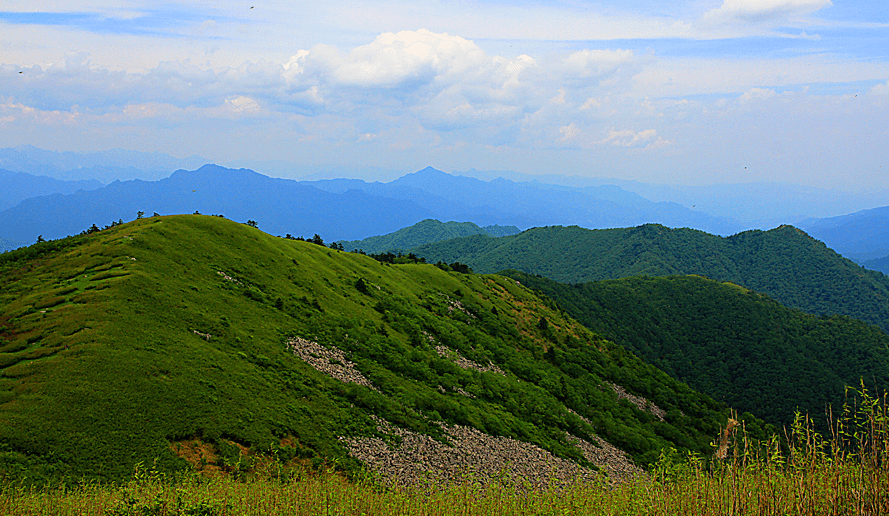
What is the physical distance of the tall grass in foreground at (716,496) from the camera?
→ 9.20 metres

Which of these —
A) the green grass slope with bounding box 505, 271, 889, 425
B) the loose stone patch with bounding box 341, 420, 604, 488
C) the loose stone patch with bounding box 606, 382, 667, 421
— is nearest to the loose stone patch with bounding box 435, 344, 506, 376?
the loose stone patch with bounding box 341, 420, 604, 488

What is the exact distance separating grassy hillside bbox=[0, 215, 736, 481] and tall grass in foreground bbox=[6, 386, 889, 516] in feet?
18.1

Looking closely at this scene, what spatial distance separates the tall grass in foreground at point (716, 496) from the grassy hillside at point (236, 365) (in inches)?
217

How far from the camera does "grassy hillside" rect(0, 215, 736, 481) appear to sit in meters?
21.4

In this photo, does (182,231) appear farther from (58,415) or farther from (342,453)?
(342,453)

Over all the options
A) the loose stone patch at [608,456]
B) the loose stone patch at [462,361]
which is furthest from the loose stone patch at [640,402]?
the loose stone patch at [462,361]

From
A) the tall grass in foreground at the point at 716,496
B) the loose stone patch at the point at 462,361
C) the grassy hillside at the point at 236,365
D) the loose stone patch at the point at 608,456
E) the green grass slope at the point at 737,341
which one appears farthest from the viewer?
the green grass slope at the point at 737,341

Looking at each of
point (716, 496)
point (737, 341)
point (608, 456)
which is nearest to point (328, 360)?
point (608, 456)

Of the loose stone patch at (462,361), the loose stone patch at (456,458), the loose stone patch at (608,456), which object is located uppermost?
the loose stone patch at (462,361)

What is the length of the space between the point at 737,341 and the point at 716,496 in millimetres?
142900

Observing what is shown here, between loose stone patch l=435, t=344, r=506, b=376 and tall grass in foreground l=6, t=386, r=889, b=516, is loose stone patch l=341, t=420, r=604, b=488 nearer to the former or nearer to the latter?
tall grass in foreground l=6, t=386, r=889, b=516

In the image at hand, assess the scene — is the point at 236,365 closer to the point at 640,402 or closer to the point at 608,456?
the point at 608,456

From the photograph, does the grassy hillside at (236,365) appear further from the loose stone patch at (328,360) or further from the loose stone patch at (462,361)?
the loose stone patch at (462,361)

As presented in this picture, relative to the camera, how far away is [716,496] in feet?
33.9
